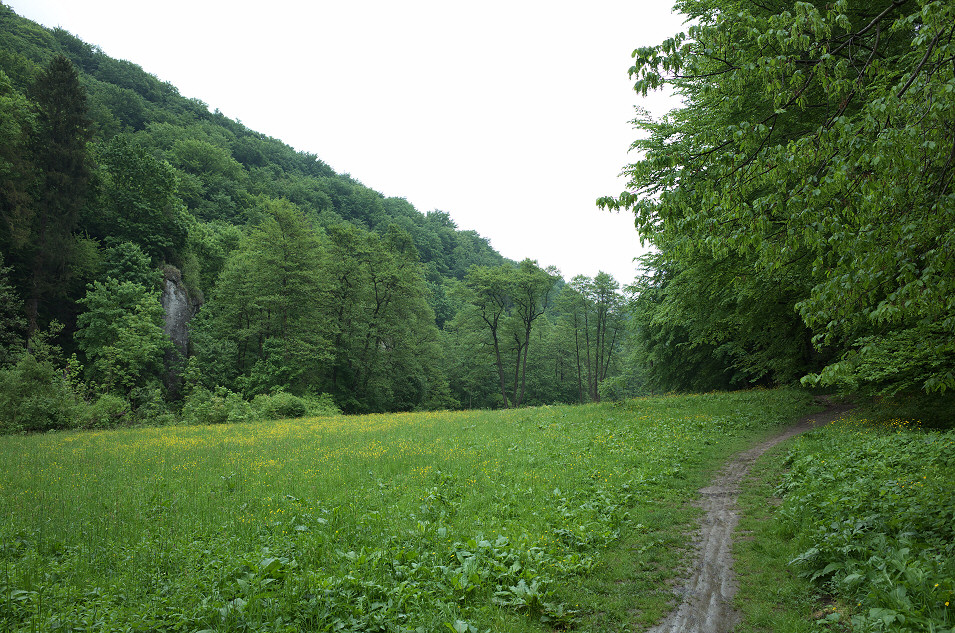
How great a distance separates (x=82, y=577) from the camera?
4.96m

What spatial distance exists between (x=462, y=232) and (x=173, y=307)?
68.8 m

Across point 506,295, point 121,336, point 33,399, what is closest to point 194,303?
point 121,336

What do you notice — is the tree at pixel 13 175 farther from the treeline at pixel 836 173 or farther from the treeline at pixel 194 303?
the treeline at pixel 836 173

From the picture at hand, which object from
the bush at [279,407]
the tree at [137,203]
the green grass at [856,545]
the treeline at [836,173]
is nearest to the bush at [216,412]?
the bush at [279,407]

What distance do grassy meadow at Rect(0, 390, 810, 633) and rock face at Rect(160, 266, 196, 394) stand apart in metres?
18.2

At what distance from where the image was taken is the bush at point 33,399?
17.6 meters

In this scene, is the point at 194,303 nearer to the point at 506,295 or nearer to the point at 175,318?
the point at 175,318

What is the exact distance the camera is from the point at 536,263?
44.4 metres

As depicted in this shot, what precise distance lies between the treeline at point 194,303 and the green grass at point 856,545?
67.2ft

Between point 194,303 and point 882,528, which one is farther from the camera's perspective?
point 194,303

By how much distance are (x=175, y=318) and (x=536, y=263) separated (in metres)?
32.0

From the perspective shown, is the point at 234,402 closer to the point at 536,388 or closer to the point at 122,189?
the point at 122,189

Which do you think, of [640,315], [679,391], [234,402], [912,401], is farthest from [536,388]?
[912,401]

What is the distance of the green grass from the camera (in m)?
3.64
